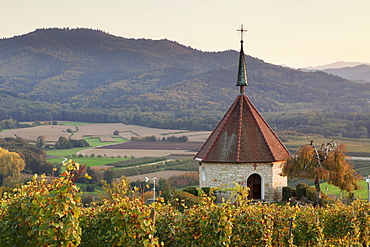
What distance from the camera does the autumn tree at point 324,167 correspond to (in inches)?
931

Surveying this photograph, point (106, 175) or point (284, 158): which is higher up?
point (284, 158)

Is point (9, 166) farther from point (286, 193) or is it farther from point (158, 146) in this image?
point (286, 193)

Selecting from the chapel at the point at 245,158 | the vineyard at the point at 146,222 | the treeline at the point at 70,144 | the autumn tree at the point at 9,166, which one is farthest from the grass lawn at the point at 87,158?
the vineyard at the point at 146,222

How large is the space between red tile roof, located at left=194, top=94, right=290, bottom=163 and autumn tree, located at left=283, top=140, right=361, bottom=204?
2.51 meters

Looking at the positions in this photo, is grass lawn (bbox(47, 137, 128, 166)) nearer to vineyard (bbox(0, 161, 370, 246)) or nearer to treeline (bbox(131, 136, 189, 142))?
treeline (bbox(131, 136, 189, 142))

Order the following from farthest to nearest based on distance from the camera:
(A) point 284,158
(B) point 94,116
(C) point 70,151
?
(B) point 94,116 → (C) point 70,151 → (A) point 284,158

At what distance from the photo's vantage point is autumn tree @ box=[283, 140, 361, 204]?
23641 millimetres

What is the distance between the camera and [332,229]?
17.4 metres

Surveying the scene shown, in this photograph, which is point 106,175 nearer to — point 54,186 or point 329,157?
point 329,157

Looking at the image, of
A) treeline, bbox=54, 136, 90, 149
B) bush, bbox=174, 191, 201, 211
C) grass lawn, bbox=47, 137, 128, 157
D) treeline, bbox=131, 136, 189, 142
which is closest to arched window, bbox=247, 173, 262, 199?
bush, bbox=174, 191, 201, 211

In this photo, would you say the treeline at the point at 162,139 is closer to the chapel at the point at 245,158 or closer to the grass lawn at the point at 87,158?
the grass lawn at the point at 87,158

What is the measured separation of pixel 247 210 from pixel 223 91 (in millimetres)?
176573

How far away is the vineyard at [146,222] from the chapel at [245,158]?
30.8ft

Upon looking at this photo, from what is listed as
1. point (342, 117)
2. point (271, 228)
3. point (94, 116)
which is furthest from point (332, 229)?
point (94, 116)
